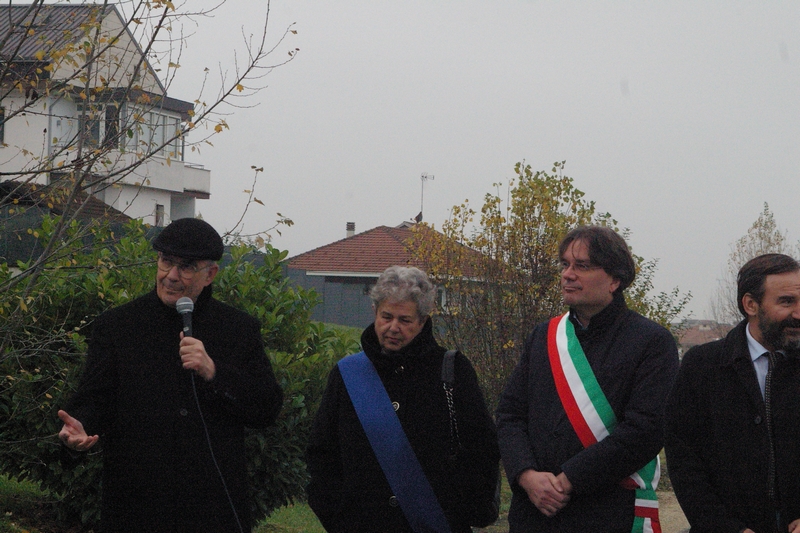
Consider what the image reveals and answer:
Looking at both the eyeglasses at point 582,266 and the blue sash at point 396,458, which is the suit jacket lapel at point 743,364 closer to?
the eyeglasses at point 582,266

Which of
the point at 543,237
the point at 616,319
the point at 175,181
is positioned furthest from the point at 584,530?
the point at 175,181

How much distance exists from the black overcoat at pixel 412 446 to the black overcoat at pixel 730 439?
779 mm

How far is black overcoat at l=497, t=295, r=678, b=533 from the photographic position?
154 inches

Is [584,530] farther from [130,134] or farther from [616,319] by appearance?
[130,134]

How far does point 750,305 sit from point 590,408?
772 mm

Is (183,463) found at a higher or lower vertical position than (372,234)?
lower

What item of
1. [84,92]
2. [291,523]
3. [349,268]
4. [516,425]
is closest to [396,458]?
[516,425]

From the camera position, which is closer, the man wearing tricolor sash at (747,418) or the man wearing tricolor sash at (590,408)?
the man wearing tricolor sash at (747,418)

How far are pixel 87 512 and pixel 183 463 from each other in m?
2.64

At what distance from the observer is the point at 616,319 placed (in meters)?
4.23

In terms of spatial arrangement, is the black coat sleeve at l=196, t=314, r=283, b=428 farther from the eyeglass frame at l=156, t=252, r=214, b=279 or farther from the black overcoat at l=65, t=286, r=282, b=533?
the eyeglass frame at l=156, t=252, r=214, b=279

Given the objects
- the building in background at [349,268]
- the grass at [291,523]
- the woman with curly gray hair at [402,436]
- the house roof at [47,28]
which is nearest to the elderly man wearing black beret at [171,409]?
the woman with curly gray hair at [402,436]

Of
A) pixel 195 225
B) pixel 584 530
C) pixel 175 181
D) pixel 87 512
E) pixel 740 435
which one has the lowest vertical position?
pixel 87 512

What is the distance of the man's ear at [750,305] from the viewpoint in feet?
12.6
